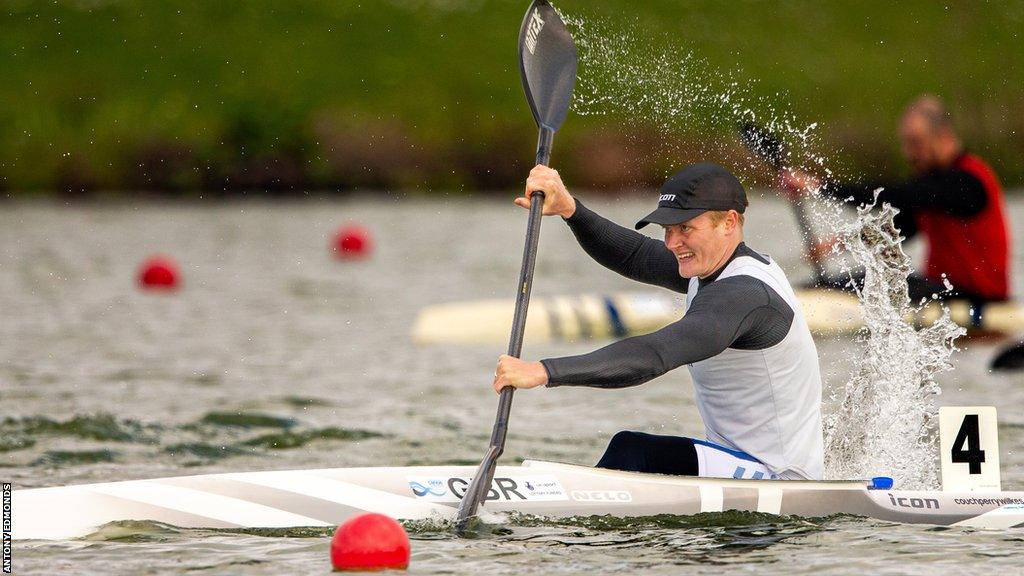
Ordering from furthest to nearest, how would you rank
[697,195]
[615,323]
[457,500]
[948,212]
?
[615,323]
[948,212]
[457,500]
[697,195]

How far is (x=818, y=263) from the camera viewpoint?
1143 centimetres

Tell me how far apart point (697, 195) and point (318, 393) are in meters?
5.07

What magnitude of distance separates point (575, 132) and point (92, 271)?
13.3 meters

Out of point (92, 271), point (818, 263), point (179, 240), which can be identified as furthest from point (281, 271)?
point (818, 263)

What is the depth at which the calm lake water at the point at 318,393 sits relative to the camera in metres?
5.48

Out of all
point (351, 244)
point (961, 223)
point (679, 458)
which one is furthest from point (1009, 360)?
point (351, 244)

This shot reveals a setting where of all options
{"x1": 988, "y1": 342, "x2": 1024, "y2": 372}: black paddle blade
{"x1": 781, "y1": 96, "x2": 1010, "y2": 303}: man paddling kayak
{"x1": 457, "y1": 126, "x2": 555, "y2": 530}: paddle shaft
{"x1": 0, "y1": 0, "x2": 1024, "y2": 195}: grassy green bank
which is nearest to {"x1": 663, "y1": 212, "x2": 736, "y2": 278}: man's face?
{"x1": 457, "y1": 126, "x2": 555, "y2": 530}: paddle shaft

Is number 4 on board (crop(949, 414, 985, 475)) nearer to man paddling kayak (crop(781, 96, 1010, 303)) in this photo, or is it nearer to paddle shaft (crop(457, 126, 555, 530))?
paddle shaft (crop(457, 126, 555, 530))

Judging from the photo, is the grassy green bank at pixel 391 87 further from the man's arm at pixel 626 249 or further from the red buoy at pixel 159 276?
the man's arm at pixel 626 249

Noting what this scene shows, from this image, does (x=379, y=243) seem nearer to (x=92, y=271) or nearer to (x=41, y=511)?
(x=92, y=271)

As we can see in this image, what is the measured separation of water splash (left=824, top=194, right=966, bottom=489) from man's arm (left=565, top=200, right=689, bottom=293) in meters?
1.31

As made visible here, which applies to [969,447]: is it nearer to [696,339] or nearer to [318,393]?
[696,339]

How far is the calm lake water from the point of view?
5.48 metres

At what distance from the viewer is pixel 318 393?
10070 mm
